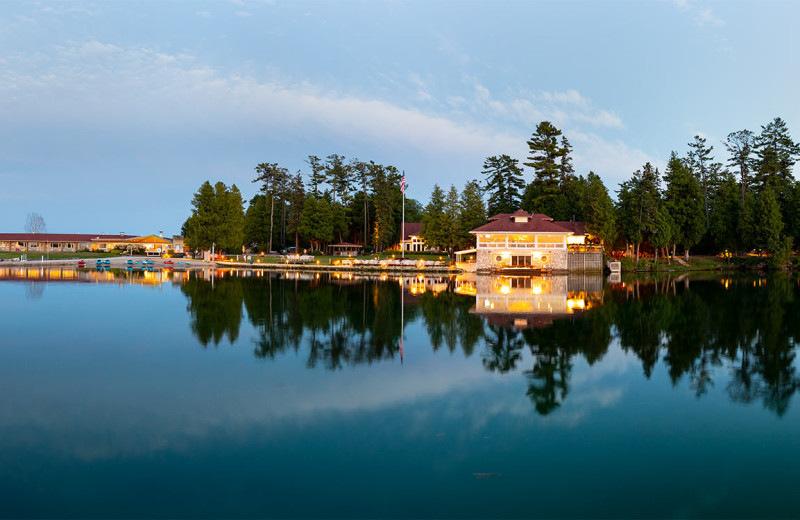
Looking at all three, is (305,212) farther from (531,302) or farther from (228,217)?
(531,302)

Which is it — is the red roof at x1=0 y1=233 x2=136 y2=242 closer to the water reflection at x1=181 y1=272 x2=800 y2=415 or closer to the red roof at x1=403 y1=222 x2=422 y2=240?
the red roof at x1=403 y1=222 x2=422 y2=240

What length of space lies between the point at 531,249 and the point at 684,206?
20.9 m

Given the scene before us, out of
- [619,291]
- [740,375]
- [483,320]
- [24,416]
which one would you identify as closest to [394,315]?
[483,320]

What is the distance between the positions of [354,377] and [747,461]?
6970 mm

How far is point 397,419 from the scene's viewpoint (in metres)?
8.48

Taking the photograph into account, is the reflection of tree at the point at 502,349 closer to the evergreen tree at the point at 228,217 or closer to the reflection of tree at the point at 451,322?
the reflection of tree at the point at 451,322

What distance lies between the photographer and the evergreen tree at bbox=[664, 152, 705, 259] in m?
56.7

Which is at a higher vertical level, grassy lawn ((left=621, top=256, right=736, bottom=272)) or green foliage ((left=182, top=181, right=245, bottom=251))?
green foliage ((left=182, top=181, right=245, bottom=251))

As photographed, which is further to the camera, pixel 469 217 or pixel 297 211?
pixel 297 211

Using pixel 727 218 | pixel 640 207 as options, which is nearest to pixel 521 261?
pixel 640 207

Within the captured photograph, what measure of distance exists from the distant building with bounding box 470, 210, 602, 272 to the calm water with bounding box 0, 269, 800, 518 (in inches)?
1198

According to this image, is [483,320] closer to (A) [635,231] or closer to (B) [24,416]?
(B) [24,416]

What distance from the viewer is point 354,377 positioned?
36.1ft

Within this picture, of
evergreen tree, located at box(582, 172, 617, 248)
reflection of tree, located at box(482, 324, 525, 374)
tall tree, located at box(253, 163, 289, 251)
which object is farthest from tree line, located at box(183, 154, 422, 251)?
reflection of tree, located at box(482, 324, 525, 374)
